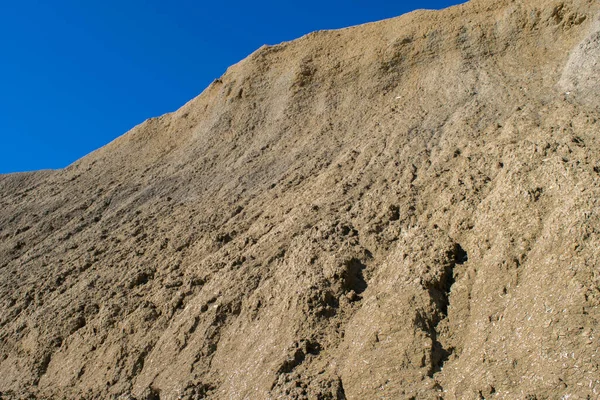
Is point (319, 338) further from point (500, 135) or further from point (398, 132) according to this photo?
point (398, 132)

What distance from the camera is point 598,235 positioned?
6.65m

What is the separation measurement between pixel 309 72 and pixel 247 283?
365 inches

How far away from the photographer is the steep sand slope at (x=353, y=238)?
6.66 meters

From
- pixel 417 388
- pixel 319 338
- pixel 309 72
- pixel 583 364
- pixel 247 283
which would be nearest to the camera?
pixel 583 364

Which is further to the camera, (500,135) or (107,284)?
(107,284)

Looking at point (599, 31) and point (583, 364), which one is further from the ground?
point (599, 31)

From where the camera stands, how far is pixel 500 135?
1016cm

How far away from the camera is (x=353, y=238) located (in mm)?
9086

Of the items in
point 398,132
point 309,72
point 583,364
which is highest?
point 309,72

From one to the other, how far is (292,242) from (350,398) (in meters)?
3.50

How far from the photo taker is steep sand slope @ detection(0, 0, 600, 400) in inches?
262

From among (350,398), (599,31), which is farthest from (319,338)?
(599,31)

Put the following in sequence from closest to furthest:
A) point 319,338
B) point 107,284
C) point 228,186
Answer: point 319,338 → point 107,284 → point 228,186

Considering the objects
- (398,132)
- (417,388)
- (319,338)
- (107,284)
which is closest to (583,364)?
(417,388)
